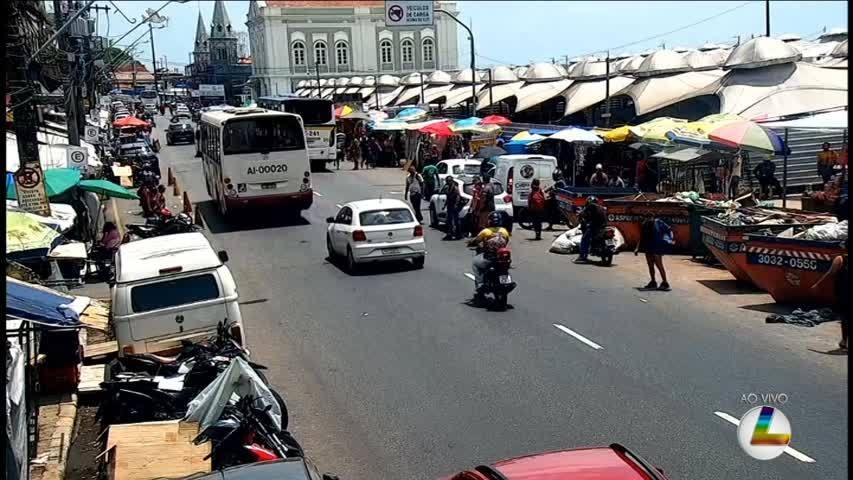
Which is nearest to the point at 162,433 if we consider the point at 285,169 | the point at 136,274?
the point at 136,274

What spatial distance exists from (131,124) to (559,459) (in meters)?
50.6

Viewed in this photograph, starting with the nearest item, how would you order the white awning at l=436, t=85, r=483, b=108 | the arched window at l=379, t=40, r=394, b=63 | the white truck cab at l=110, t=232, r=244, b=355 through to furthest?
1. the white truck cab at l=110, t=232, r=244, b=355
2. the white awning at l=436, t=85, r=483, b=108
3. the arched window at l=379, t=40, r=394, b=63

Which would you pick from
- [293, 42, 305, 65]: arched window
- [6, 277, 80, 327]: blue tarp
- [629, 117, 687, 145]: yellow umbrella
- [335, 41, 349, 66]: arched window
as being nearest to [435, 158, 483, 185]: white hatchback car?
[629, 117, 687, 145]: yellow umbrella

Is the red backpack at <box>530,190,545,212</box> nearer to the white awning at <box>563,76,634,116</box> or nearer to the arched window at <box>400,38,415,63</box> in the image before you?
the white awning at <box>563,76,634,116</box>

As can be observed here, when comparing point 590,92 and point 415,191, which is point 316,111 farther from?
point 415,191

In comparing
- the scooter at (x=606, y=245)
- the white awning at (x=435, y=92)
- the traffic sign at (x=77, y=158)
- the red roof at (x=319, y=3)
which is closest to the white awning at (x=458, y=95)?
the white awning at (x=435, y=92)

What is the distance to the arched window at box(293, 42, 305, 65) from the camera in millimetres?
98312

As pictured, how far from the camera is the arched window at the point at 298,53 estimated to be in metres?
98.3

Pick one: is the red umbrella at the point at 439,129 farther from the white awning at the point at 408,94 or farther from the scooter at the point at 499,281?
the scooter at the point at 499,281

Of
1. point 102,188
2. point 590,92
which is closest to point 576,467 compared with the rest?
point 102,188

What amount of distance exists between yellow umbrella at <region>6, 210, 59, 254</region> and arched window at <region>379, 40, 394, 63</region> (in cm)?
8804

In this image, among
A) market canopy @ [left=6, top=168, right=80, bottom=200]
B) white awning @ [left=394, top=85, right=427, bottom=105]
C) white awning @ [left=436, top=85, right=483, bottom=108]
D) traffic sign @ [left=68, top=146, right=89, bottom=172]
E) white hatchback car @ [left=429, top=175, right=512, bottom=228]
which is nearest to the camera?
market canopy @ [left=6, top=168, right=80, bottom=200]

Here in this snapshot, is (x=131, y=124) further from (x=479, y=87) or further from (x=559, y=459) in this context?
(x=559, y=459)

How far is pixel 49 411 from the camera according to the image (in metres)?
10.7
